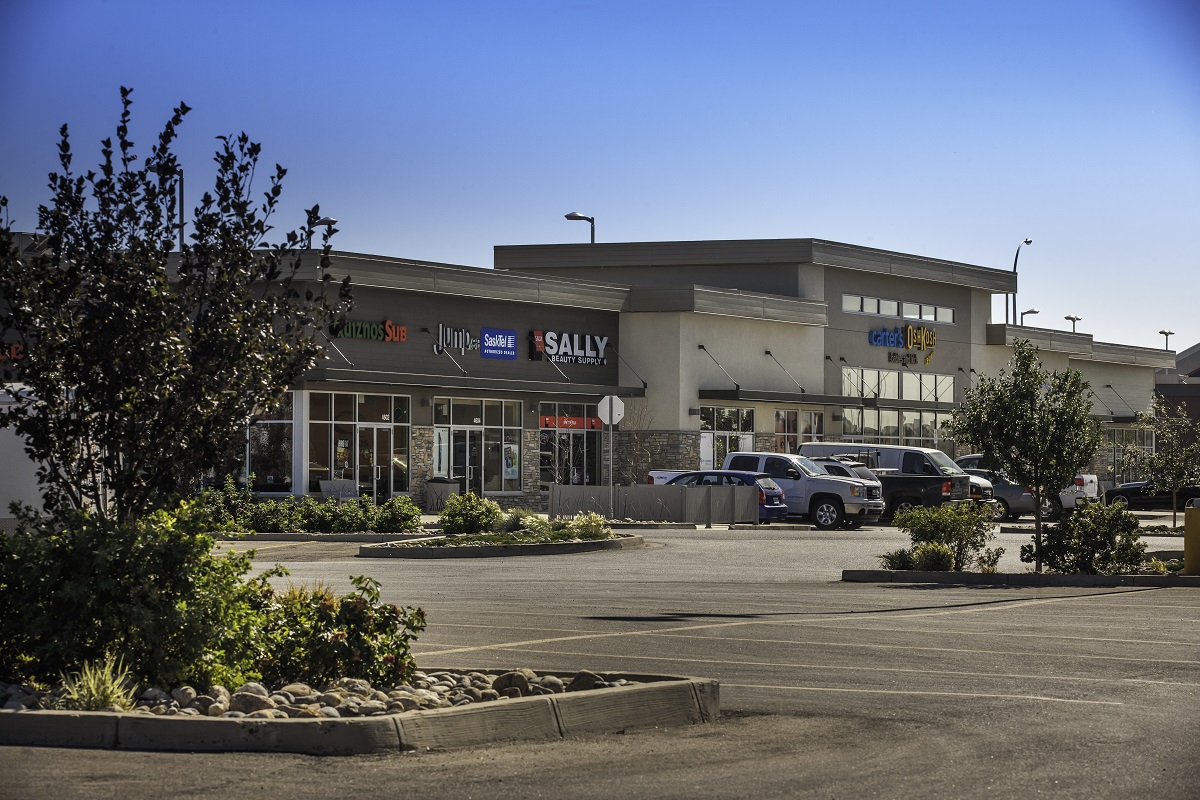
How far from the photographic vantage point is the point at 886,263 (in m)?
60.3

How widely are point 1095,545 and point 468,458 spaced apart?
26.4m

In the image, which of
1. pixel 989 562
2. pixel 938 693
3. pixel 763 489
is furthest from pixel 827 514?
pixel 938 693

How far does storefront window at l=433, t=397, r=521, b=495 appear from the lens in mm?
45156

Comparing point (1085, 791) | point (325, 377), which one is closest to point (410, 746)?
point (1085, 791)

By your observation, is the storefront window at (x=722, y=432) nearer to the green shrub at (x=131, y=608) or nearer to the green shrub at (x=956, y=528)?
the green shrub at (x=956, y=528)

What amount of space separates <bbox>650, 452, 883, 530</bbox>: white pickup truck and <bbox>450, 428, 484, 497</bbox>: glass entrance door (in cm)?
795

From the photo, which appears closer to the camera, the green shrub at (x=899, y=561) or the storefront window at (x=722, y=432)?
the green shrub at (x=899, y=561)

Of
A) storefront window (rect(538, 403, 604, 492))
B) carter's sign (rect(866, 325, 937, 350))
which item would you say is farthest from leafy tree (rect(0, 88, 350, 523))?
carter's sign (rect(866, 325, 937, 350))

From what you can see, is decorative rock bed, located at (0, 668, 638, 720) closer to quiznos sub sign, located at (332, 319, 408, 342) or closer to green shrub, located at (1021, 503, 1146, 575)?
green shrub, located at (1021, 503, 1146, 575)

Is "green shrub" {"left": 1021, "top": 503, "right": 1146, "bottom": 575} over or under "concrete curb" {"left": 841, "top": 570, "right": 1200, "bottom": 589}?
over

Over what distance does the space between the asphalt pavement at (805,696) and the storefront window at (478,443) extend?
22.8 m

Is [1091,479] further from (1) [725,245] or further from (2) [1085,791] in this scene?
(2) [1085,791]

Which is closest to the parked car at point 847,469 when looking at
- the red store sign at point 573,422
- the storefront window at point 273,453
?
the red store sign at point 573,422

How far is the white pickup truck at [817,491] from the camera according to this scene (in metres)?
37.7
